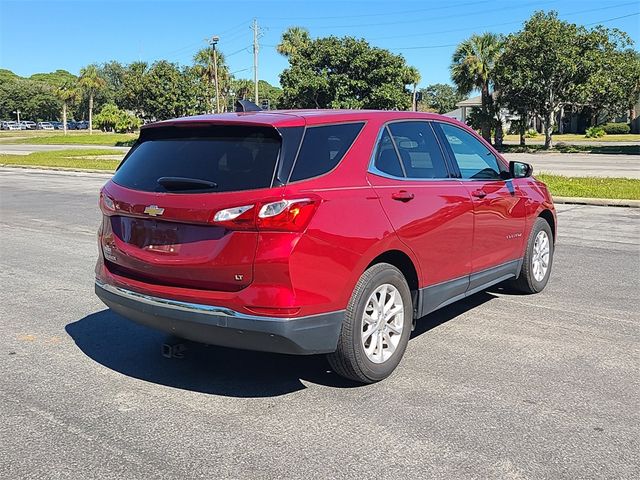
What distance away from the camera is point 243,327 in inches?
142

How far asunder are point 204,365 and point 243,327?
44.3 inches

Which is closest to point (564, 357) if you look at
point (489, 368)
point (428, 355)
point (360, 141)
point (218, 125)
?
point (489, 368)

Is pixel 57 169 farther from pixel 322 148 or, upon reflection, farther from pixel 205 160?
pixel 322 148

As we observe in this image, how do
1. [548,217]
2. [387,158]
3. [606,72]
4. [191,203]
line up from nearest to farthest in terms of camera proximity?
1. [191,203]
2. [387,158]
3. [548,217]
4. [606,72]

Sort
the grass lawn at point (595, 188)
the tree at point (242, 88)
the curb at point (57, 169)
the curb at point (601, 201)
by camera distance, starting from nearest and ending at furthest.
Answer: the curb at point (601, 201) < the grass lawn at point (595, 188) < the curb at point (57, 169) < the tree at point (242, 88)

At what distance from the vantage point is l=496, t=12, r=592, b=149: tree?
36250mm

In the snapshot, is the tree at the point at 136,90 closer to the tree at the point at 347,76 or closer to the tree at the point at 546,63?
the tree at the point at 347,76

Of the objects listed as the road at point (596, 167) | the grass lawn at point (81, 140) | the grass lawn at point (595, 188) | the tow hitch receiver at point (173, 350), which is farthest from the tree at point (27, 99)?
the tow hitch receiver at point (173, 350)

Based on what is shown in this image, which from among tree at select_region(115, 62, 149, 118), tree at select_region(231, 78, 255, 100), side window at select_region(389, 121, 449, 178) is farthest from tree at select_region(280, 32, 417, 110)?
tree at select_region(231, 78, 255, 100)

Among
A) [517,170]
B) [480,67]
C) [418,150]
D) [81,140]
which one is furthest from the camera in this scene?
[81,140]

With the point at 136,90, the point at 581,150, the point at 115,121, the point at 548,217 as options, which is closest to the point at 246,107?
the point at 548,217

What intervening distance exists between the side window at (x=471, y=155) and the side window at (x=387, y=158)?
0.87m

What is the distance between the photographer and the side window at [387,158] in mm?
4328

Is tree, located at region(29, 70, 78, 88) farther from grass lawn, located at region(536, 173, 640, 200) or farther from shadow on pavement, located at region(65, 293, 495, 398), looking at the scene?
shadow on pavement, located at region(65, 293, 495, 398)
